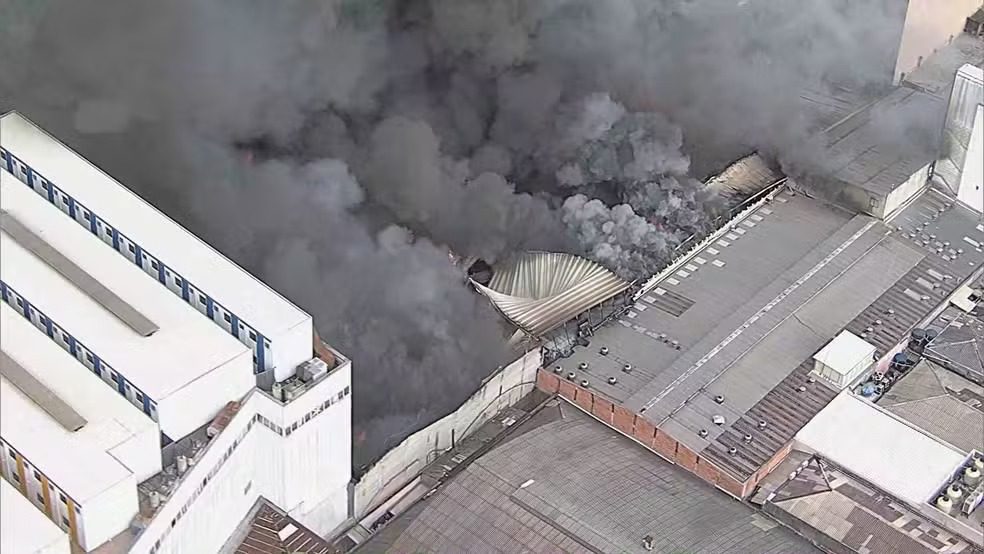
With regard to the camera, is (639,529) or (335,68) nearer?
(639,529)

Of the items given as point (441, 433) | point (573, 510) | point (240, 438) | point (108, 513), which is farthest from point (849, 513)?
point (108, 513)

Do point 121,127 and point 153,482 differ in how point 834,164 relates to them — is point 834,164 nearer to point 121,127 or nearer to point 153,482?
point 121,127

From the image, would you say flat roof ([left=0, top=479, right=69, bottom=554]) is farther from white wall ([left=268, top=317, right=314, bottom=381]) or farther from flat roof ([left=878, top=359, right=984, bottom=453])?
flat roof ([left=878, top=359, right=984, bottom=453])

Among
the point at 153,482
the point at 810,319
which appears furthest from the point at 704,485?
the point at 153,482

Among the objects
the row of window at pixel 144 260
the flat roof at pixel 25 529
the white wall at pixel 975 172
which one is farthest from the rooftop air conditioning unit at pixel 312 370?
the white wall at pixel 975 172

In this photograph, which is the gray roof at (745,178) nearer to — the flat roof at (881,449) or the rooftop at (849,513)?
the flat roof at (881,449)

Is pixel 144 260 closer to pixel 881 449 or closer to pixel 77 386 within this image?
pixel 77 386
